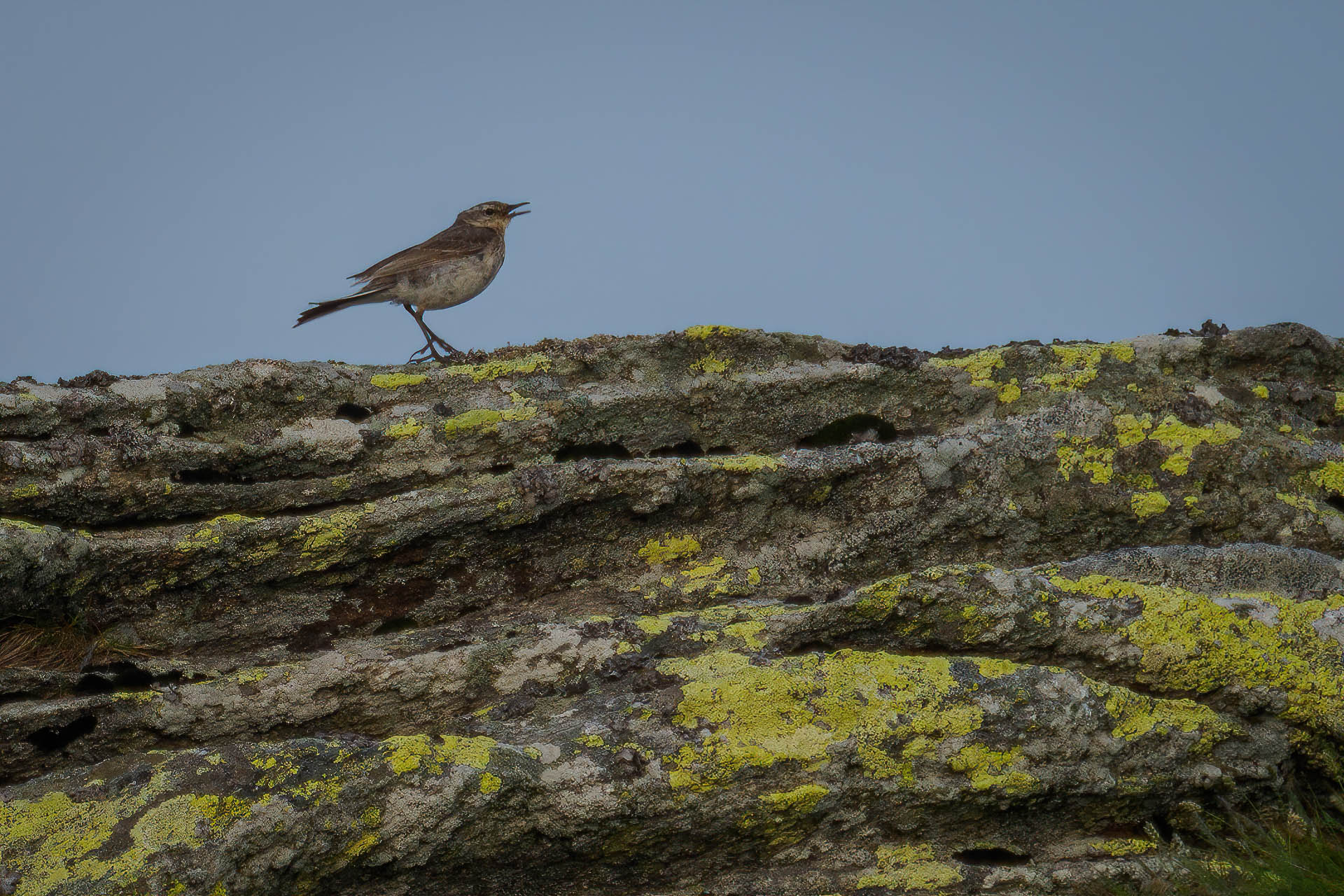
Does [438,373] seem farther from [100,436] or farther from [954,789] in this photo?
[954,789]

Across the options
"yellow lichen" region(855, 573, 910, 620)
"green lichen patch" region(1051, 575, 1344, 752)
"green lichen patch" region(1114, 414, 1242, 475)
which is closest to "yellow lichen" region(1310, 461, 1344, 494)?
"green lichen patch" region(1114, 414, 1242, 475)

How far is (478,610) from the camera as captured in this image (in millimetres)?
8516

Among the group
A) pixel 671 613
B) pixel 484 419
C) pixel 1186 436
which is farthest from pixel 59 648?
pixel 1186 436

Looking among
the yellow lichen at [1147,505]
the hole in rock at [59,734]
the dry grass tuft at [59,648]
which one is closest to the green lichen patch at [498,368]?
the dry grass tuft at [59,648]

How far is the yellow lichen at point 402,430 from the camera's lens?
353 inches

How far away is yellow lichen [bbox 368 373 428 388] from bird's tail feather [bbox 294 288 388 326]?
325cm

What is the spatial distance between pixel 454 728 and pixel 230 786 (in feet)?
4.51

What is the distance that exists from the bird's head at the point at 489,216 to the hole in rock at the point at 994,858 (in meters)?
11.2

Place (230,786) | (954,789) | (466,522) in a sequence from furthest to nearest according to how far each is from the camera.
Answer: (466,522)
(954,789)
(230,786)

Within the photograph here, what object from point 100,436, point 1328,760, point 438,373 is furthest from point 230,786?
point 1328,760

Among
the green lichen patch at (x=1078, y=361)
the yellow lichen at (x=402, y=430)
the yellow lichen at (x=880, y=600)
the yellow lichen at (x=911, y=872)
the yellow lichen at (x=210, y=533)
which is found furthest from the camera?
→ the green lichen patch at (x=1078, y=361)

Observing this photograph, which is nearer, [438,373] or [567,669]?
[567,669]

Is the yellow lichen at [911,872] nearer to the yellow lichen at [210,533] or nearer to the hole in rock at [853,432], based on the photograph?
the hole in rock at [853,432]

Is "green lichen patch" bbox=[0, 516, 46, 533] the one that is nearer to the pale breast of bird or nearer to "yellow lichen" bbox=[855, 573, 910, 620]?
"yellow lichen" bbox=[855, 573, 910, 620]
